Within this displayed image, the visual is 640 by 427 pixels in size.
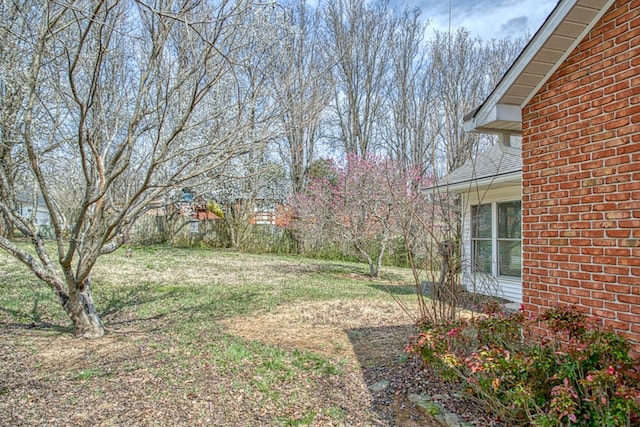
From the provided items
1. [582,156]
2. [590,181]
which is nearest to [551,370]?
[590,181]

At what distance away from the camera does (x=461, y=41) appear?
1886 centimetres

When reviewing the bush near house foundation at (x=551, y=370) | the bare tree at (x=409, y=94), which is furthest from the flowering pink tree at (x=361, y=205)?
the bush near house foundation at (x=551, y=370)

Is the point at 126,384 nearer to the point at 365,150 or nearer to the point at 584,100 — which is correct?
the point at 584,100

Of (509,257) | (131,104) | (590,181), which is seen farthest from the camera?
(509,257)

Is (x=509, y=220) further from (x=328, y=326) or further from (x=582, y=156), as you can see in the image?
(x=582, y=156)

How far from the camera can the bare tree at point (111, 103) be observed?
12.8ft

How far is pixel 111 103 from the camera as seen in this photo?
17.1 ft

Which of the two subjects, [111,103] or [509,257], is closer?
[111,103]

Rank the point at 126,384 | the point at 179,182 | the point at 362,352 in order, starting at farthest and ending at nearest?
the point at 362,352
the point at 179,182
the point at 126,384

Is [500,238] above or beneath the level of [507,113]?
beneath

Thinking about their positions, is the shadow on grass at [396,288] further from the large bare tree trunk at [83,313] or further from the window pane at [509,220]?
the large bare tree trunk at [83,313]

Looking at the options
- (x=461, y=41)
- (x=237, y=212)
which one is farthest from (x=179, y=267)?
(x=461, y=41)

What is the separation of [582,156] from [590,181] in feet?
0.69

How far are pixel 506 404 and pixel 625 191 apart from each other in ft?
5.56
